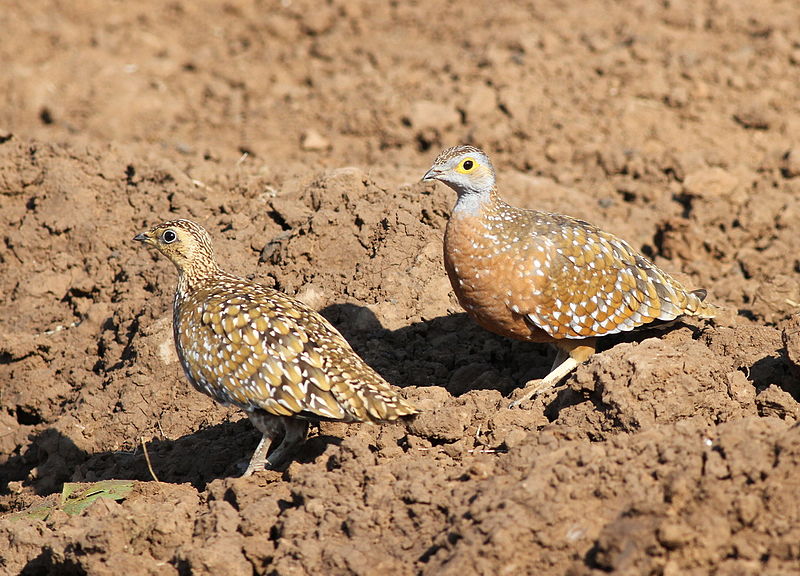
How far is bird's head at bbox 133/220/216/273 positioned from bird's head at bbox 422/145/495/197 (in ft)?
6.13

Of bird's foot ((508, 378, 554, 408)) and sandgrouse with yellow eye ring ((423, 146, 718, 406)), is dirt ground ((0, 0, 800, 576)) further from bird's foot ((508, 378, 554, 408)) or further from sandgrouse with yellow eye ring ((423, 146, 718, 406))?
sandgrouse with yellow eye ring ((423, 146, 718, 406))

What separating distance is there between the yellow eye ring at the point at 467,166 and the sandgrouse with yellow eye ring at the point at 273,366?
1639mm

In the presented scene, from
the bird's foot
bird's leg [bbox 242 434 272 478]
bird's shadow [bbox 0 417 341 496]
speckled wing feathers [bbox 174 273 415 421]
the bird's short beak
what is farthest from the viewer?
the bird's short beak

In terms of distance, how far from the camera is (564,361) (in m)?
8.48

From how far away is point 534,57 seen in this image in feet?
50.2

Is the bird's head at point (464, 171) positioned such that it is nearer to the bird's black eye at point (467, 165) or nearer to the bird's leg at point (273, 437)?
the bird's black eye at point (467, 165)

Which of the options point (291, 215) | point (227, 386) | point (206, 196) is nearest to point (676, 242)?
point (291, 215)

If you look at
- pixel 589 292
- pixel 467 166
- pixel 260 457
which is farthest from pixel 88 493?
pixel 589 292

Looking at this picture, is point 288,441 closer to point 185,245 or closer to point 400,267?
point 185,245

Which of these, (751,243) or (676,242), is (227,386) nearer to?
(676,242)

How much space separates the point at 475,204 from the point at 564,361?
4.80ft

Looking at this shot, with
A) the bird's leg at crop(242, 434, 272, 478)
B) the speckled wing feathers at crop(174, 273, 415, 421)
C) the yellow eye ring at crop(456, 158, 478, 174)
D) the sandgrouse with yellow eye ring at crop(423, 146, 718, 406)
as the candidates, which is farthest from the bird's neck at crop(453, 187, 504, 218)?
the bird's leg at crop(242, 434, 272, 478)

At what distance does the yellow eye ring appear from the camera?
323 inches

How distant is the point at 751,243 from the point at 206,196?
6.04 metres
